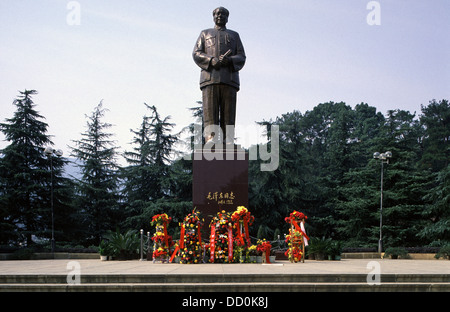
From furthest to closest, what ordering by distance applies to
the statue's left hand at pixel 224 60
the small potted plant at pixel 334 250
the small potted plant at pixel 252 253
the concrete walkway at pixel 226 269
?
the small potted plant at pixel 334 250 → the statue's left hand at pixel 224 60 → the small potted plant at pixel 252 253 → the concrete walkway at pixel 226 269

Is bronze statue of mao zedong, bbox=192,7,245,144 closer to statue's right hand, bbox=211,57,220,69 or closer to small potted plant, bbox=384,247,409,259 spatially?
statue's right hand, bbox=211,57,220,69

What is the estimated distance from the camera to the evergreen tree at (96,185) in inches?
970

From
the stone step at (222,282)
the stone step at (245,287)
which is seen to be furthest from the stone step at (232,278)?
the stone step at (245,287)

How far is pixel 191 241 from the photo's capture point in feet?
30.2

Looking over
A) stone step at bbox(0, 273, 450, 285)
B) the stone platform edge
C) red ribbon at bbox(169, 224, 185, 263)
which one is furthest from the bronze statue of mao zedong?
the stone platform edge

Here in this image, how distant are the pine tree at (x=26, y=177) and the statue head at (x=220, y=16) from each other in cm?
1456

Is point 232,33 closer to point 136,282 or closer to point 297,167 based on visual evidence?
point 136,282

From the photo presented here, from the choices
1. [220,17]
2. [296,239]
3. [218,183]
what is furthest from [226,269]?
[220,17]

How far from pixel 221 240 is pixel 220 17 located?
525 cm

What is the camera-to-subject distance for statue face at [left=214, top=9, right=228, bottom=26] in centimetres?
1084

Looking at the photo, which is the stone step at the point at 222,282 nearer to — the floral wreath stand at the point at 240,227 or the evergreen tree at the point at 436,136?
the floral wreath stand at the point at 240,227

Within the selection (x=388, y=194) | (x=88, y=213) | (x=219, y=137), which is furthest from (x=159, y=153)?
(x=219, y=137)

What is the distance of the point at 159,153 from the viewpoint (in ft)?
87.0
